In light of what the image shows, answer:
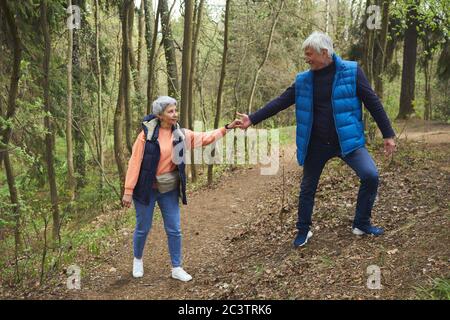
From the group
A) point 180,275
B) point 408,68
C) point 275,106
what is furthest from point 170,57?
point 408,68

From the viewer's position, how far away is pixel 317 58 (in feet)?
15.6

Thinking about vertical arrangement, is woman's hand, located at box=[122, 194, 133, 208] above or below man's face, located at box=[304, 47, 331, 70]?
below

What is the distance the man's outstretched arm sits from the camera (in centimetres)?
527

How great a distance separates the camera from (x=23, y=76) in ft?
26.9

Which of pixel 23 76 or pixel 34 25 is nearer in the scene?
pixel 23 76

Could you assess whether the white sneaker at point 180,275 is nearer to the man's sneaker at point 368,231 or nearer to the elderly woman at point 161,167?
the elderly woman at point 161,167

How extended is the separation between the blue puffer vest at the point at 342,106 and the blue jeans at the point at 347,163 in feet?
0.44

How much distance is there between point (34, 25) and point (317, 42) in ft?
22.0

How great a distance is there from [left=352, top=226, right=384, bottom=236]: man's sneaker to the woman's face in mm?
2603

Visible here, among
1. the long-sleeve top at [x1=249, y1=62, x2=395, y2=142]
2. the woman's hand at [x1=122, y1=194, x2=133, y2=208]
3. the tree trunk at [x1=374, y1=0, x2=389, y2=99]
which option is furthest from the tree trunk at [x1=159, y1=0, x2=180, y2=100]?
the long-sleeve top at [x1=249, y1=62, x2=395, y2=142]

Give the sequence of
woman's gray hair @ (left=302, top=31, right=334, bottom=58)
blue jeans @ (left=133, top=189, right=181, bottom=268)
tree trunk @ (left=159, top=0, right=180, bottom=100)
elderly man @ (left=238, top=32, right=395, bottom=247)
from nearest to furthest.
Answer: woman's gray hair @ (left=302, top=31, right=334, bottom=58) < elderly man @ (left=238, top=32, right=395, bottom=247) < blue jeans @ (left=133, top=189, right=181, bottom=268) < tree trunk @ (left=159, top=0, right=180, bottom=100)

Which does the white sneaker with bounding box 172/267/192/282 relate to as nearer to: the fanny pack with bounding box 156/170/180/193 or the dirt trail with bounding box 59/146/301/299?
the dirt trail with bounding box 59/146/301/299
